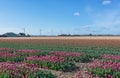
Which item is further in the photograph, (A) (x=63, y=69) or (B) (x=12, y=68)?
(A) (x=63, y=69)

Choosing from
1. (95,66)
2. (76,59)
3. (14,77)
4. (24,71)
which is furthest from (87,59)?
(14,77)

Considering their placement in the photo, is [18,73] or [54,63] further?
[54,63]

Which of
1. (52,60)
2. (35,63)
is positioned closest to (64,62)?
(52,60)

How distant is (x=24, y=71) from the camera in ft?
29.5

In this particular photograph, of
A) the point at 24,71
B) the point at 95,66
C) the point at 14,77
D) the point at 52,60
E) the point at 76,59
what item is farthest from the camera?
the point at 76,59

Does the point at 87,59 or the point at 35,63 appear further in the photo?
the point at 87,59

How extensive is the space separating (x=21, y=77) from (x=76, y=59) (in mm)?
6340

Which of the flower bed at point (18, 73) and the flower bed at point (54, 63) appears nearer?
the flower bed at point (18, 73)

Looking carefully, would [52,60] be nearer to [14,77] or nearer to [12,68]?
[12,68]

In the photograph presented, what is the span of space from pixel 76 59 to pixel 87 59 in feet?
3.28

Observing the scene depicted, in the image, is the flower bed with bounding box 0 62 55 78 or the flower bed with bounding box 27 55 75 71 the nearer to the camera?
the flower bed with bounding box 0 62 55 78

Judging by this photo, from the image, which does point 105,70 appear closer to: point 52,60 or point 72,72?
point 72,72

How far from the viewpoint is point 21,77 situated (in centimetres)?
817

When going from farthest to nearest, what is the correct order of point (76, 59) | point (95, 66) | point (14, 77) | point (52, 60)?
point (76, 59) → point (52, 60) → point (95, 66) → point (14, 77)
